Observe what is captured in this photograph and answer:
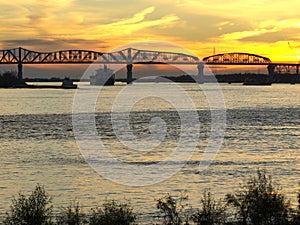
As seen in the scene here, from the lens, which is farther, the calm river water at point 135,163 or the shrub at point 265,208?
the calm river water at point 135,163

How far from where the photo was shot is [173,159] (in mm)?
37219

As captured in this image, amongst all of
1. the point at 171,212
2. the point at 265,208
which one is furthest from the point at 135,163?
the point at 265,208

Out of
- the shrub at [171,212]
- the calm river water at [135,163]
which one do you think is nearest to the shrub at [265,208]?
the shrub at [171,212]

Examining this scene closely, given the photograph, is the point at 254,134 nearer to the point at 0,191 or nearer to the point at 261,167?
the point at 261,167

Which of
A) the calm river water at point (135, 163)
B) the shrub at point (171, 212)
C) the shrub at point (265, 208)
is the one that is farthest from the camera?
the calm river water at point (135, 163)

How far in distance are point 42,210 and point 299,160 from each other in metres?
22.6

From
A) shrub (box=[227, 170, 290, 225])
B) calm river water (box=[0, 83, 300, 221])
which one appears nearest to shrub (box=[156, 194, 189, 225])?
calm river water (box=[0, 83, 300, 221])

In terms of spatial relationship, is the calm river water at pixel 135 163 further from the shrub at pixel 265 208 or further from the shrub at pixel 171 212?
the shrub at pixel 265 208

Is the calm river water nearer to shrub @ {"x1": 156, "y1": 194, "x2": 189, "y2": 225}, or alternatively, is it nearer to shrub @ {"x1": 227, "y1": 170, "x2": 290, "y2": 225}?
shrub @ {"x1": 156, "y1": 194, "x2": 189, "y2": 225}

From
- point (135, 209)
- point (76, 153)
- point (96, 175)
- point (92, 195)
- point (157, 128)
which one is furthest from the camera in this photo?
point (157, 128)

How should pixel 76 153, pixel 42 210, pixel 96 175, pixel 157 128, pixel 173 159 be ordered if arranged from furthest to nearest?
pixel 157 128
pixel 76 153
pixel 173 159
pixel 96 175
pixel 42 210

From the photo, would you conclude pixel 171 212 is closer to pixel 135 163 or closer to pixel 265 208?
pixel 265 208

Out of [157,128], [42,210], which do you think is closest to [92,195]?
[42,210]

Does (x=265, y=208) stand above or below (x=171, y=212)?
above
